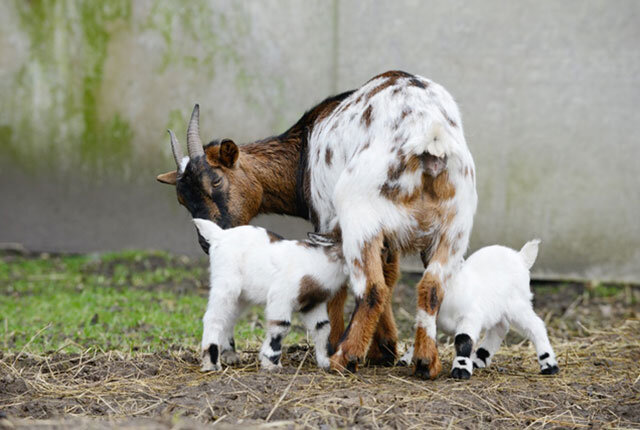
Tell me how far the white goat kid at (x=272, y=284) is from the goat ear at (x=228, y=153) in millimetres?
962

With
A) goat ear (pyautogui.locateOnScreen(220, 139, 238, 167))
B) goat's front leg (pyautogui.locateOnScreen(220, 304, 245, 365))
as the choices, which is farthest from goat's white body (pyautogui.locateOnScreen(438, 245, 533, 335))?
goat ear (pyautogui.locateOnScreen(220, 139, 238, 167))

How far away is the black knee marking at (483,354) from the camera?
4977 mm

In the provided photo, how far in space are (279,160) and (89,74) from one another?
5109mm

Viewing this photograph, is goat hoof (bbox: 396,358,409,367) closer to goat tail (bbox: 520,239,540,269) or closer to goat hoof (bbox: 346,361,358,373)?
goat hoof (bbox: 346,361,358,373)

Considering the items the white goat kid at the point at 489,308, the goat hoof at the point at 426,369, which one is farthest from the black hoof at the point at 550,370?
the goat hoof at the point at 426,369

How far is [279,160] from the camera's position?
5797mm

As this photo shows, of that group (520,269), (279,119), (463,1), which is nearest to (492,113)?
(463,1)

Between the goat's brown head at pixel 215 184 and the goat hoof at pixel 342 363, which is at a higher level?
the goat's brown head at pixel 215 184

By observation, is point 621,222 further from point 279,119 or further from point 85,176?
point 85,176

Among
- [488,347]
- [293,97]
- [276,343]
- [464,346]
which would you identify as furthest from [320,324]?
[293,97]

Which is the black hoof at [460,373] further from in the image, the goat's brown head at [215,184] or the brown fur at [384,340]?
the goat's brown head at [215,184]

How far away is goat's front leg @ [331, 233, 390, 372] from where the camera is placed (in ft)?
14.5

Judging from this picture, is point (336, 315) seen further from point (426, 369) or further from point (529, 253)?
point (529, 253)

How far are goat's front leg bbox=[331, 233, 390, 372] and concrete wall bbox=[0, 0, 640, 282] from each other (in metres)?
4.85
